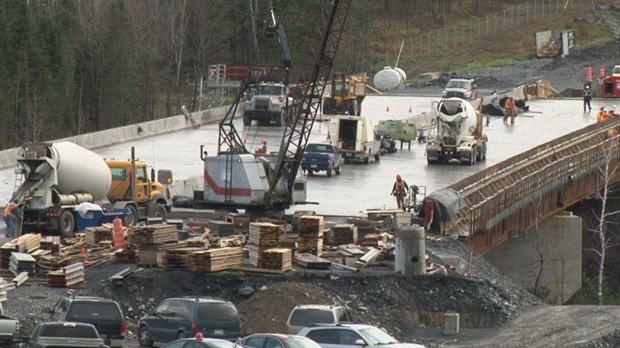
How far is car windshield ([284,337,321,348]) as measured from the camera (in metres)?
28.6

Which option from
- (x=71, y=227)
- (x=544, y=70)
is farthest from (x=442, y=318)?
(x=544, y=70)

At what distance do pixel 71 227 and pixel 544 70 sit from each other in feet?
286

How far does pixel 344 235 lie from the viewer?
157 feet

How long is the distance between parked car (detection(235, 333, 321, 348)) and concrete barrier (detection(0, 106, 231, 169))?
40.5 metres

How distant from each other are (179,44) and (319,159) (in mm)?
53859

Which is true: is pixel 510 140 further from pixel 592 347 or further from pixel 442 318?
pixel 592 347

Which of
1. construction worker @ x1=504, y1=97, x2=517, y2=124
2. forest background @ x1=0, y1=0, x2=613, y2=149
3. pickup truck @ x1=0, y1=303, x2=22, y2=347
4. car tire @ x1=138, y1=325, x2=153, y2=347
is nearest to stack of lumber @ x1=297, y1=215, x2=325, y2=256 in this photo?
car tire @ x1=138, y1=325, x2=153, y2=347

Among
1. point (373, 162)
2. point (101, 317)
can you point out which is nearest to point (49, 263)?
point (101, 317)

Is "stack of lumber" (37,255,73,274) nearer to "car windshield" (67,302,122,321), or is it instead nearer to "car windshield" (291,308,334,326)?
"car windshield" (67,302,122,321)

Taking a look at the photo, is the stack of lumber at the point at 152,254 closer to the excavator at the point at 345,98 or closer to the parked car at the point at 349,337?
the parked car at the point at 349,337

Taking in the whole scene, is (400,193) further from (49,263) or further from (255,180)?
(49,263)

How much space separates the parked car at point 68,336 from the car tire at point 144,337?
3.68 meters

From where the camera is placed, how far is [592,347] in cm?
3506

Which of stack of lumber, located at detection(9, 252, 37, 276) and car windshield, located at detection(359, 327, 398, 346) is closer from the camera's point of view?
car windshield, located at detection(359, 327, 398, 346)
